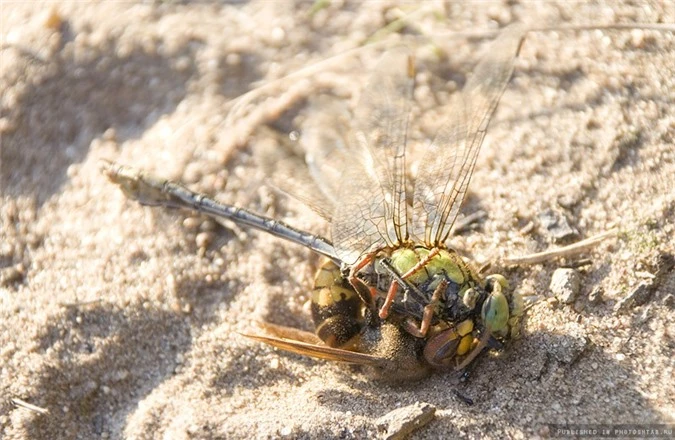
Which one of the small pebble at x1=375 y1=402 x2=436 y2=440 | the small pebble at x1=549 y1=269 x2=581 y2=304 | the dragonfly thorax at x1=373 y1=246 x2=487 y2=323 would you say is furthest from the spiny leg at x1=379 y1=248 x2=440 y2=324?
the small pebble at x1=549 y1=269 x2=581 y2=304

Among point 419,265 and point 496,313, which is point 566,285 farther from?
point 419,265

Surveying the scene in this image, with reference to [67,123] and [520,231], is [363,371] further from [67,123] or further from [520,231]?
→ [67,123]

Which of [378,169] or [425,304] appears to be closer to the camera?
[425,304]

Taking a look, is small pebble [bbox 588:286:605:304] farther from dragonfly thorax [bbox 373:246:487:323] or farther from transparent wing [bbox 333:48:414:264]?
transparent wing [bbox 333:48:414:264]

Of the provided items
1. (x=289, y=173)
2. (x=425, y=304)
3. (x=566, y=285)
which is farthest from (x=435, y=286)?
(x=289, y=173)

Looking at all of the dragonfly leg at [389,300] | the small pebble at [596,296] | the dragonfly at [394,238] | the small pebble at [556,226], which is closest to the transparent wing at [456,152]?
the dragonfly at [394,238]
